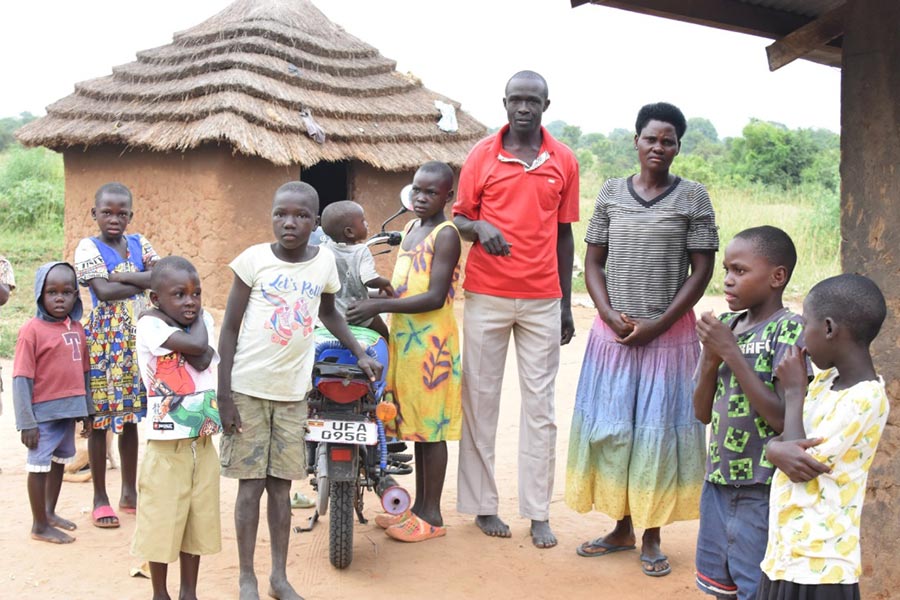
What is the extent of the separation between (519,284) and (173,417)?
1.63 meters

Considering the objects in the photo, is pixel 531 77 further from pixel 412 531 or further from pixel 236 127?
pixel 236 127

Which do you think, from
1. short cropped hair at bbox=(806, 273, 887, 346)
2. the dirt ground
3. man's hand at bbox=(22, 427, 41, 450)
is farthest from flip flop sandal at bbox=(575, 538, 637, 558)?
man's hand at bbox=(22, 427, 41, 450)

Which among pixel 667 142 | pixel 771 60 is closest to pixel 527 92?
pixel 667 142

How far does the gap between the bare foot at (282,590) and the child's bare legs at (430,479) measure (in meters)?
0.95

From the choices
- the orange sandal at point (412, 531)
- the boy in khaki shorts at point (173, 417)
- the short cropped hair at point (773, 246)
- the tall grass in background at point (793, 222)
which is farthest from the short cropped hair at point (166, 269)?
the tall grass in background at point (793, 222)

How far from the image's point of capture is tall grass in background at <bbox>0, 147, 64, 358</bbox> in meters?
11.3

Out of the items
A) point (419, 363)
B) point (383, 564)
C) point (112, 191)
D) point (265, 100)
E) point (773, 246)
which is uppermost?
point (265, 100)

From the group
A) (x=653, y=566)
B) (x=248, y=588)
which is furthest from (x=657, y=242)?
(x=248, y=588)

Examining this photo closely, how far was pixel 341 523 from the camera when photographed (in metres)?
3.88

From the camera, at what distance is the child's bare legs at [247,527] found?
3.55 metres

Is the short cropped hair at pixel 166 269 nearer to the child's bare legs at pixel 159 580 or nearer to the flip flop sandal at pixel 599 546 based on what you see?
the child's bare legs at pixel 159 580

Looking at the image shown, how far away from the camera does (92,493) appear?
4961 millimetres

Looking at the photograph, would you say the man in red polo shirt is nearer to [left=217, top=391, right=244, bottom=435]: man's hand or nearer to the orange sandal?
the orange sandal

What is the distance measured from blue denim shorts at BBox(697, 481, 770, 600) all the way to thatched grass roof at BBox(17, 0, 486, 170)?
723cm
